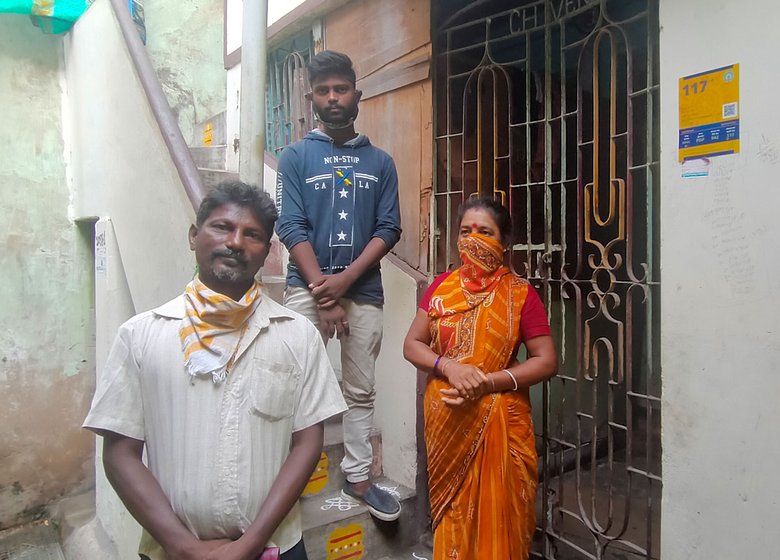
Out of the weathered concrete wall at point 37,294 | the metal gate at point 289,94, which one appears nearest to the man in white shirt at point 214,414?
the metal gate at point 289,94

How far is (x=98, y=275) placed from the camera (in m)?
3.89

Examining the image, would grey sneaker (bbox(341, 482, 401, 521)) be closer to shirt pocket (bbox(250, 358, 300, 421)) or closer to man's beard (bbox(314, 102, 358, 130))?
shirt pocket (bbox(250, 358, 300, 421))

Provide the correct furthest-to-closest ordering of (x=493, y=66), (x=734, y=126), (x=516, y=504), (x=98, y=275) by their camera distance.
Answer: (x=98, y=275) → (x=493, y=66) → (x=516, y=504) → (x=734, y=126)

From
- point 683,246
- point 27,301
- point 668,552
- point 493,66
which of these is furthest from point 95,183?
point 668,552

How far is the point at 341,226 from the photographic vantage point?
227 centimetres

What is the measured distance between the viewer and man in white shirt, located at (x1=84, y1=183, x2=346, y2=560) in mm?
1236

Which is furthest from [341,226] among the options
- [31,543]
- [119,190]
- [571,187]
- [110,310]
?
[31,543]

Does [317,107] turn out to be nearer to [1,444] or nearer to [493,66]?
[493,66]

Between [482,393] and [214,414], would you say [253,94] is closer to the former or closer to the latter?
[214,414]

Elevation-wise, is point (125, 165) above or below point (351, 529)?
above

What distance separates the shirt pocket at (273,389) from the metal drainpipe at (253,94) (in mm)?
938

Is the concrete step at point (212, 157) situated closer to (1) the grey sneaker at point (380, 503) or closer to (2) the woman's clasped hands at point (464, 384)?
(1) the grey sneaker at point (380, 503)

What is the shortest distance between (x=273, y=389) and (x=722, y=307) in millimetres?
1406

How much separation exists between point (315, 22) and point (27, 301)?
3.22 m
